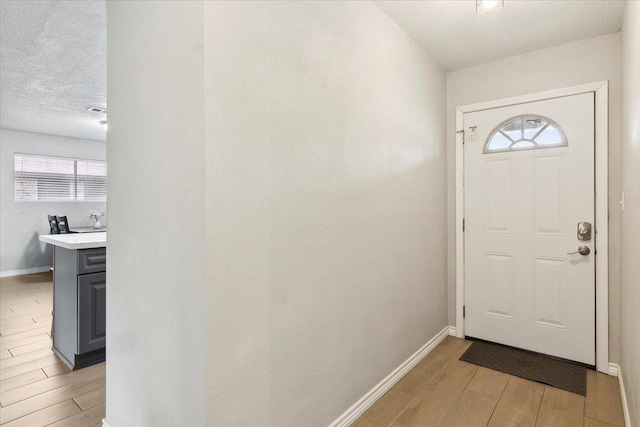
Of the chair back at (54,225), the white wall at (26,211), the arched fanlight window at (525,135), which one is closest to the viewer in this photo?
the arched fanlight window at (525,135)

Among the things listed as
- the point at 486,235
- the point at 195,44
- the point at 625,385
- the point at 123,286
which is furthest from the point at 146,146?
the point at 625,385

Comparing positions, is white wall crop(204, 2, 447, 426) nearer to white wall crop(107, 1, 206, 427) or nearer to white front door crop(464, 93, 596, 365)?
white wall crop(107, 1, 206, 427)

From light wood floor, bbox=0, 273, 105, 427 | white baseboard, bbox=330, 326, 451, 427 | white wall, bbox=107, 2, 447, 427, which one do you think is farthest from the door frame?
light wood floor, bbox=0, 273, 105, 427

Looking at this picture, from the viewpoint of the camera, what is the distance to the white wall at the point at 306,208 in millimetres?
1273

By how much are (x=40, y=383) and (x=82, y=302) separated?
1.84 ft

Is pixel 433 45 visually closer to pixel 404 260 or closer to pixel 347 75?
pixel 347 75

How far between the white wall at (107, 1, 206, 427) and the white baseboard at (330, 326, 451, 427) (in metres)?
0.92

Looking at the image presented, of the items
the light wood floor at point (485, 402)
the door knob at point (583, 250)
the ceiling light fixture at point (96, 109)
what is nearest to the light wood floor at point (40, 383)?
the light wood floor at point (485, 402)

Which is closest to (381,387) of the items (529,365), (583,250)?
(529,365)

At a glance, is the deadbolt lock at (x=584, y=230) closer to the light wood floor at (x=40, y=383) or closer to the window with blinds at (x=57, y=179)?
the light wood floor at (x=40, y=383)

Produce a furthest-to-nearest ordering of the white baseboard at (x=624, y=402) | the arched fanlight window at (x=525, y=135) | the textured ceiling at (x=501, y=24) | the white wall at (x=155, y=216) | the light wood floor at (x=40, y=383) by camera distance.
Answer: the arched fanlight window at (x=525, y=135) → the textured ceiling at (x=501, y=24) → the light wood floor at (x=40, y=383) → the white baseboard at (x=624, y=402) → the white wall at (x=155, y=216)

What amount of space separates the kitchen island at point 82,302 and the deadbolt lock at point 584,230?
3.57m

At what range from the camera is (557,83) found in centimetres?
270

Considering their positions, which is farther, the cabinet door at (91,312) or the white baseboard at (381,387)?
the cabinet door at (91,312)
